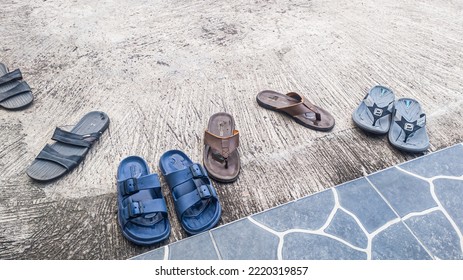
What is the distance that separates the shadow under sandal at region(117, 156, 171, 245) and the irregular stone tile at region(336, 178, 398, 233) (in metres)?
0.90

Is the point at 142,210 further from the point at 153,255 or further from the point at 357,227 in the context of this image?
the point at 357,227

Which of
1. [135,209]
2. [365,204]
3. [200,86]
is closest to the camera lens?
[135,209]

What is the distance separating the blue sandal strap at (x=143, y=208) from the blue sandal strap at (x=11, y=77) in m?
1.35

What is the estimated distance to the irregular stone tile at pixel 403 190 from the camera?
6.15ft

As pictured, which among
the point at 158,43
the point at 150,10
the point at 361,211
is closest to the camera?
the point at 361,211

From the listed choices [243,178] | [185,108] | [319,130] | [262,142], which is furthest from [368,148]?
[185,108]

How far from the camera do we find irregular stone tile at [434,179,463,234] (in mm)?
1844

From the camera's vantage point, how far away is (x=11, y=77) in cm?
238

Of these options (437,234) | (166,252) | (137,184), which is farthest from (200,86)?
(437,234)

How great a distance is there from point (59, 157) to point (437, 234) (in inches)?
75.3

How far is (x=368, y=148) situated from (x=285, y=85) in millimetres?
728

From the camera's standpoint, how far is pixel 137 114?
2.30 metres

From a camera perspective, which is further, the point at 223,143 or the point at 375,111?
the point at 375,111

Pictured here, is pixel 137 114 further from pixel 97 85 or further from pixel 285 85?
pixel 285 85
